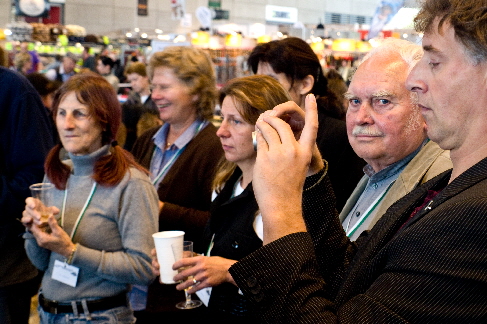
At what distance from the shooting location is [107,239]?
219 centimetres

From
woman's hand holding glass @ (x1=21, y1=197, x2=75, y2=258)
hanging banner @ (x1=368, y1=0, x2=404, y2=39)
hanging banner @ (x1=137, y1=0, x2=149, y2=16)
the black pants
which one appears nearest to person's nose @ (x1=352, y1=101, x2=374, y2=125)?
woman's hand holding glass @ (x1=21, y1=197, x2=75, y2=258)

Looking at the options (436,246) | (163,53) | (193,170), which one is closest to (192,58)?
(163,53)

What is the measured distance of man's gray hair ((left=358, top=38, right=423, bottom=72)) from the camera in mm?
1781

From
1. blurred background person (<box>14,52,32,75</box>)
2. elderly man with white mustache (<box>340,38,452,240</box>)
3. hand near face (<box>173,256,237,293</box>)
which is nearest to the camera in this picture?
elderly man with white mustache (<box>340,38,452,240</box>)

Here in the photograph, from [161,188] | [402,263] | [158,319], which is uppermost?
[402,263]

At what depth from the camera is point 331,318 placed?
0.93 metres

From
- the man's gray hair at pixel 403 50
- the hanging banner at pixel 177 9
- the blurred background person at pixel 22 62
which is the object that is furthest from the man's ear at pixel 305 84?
the hanging banner at pixel 177 9

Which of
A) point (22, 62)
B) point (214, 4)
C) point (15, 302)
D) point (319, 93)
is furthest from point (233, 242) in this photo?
point (214, 4)

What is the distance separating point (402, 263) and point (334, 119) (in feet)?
7.50

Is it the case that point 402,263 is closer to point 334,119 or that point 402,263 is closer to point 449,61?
point 449,61

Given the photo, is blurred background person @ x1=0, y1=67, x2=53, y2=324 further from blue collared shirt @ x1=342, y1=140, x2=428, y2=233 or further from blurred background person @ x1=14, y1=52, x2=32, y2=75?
blurred background person @ x1=14, y1=52, x2=32, y2=75

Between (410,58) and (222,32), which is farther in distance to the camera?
(222,32)

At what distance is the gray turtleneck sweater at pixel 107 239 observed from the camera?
2121 millimetres

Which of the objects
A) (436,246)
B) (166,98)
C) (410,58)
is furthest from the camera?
(166,98)
